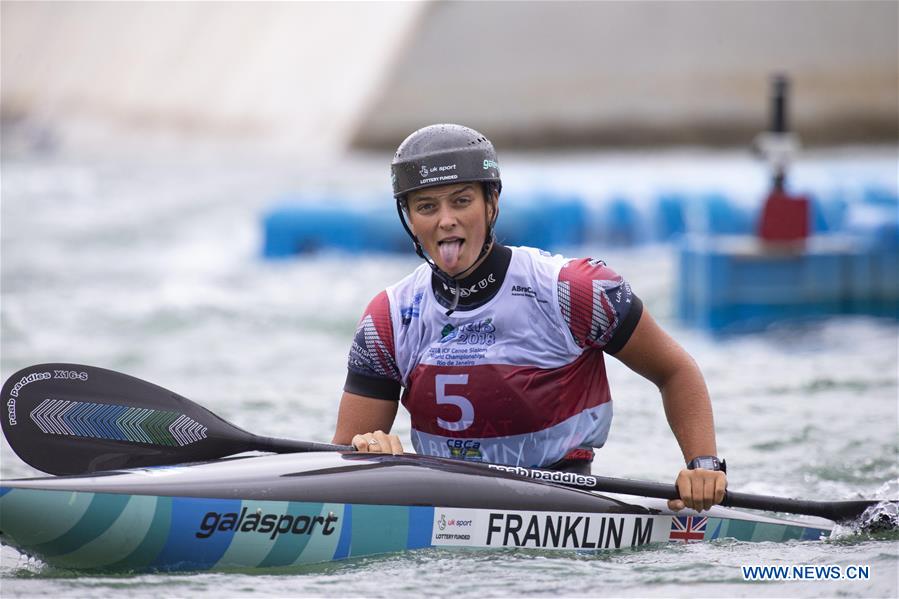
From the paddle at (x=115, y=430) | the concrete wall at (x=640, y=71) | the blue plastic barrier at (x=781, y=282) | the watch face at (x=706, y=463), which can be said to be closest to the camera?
the watch face at (x=706, y=463)

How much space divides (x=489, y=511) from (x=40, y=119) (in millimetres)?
51323

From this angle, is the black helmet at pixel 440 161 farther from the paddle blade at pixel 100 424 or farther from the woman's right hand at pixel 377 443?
the paddle blade at pixel 100 424

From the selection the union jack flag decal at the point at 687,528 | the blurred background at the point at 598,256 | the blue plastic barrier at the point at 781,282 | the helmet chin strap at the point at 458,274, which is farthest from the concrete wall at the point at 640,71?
the helmet chin strap at the point at 458,274

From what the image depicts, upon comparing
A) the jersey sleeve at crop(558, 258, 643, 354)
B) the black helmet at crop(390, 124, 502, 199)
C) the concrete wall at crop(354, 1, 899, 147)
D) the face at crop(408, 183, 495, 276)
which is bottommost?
the jersey sleeve at crop(558, 258, 643, 354)

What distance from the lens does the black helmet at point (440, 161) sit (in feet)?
13.2

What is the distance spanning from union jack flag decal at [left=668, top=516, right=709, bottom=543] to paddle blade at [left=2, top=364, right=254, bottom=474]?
1.39m

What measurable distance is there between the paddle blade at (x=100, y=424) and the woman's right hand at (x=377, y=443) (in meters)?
0.42

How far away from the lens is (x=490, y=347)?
417 centimetres

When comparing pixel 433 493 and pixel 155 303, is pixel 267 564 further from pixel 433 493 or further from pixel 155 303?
pixel 155 303

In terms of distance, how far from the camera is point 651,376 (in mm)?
4203

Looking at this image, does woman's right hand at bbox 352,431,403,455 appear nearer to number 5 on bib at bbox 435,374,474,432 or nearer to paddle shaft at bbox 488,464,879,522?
number 5 on bib at bbox 435,374,474,432

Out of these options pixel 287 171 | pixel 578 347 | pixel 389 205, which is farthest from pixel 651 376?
pixel 287 171

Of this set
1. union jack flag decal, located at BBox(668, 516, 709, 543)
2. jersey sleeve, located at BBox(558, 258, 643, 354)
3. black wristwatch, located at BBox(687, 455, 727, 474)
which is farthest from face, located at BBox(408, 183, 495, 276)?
union jack flag decal, located at BBox(668, 516, 709, 543)

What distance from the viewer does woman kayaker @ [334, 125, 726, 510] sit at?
13.3ft
